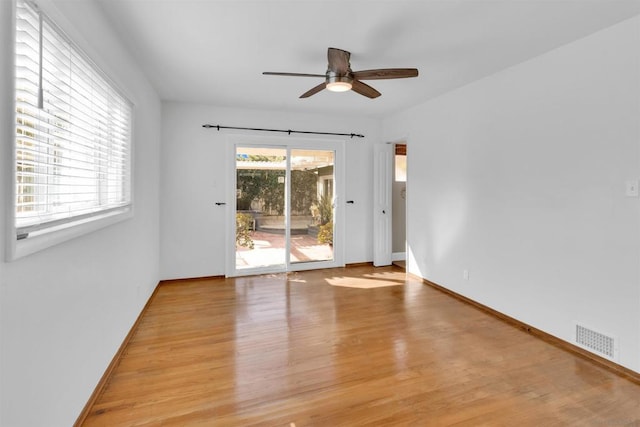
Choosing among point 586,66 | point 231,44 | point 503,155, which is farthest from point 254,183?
point 586,66

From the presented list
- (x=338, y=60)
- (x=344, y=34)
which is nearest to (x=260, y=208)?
(x=338, y=60)

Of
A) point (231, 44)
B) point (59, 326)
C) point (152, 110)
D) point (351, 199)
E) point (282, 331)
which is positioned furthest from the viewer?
point (351, 199)

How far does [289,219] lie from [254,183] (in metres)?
0.78

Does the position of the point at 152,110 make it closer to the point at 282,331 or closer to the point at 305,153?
the point at 305,153

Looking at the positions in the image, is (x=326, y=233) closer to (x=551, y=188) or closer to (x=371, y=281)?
(x=371, y=281)

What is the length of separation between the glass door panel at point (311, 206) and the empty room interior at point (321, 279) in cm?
77

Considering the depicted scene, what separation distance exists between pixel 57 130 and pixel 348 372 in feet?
7.38

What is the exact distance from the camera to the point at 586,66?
106 inches

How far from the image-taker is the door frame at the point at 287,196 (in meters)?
5.02

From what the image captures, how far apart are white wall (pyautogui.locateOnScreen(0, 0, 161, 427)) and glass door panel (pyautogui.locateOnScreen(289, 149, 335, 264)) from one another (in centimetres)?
255

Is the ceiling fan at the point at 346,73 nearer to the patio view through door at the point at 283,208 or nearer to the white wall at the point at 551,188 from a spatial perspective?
the white wall at the point at 551,188

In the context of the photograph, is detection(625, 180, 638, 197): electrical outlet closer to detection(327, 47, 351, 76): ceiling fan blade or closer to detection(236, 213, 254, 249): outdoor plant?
detection(327, 47, 351, 76): ceiling fan blade

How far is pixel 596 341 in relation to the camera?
263cm

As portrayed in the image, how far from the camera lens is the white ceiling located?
7.57 feet
